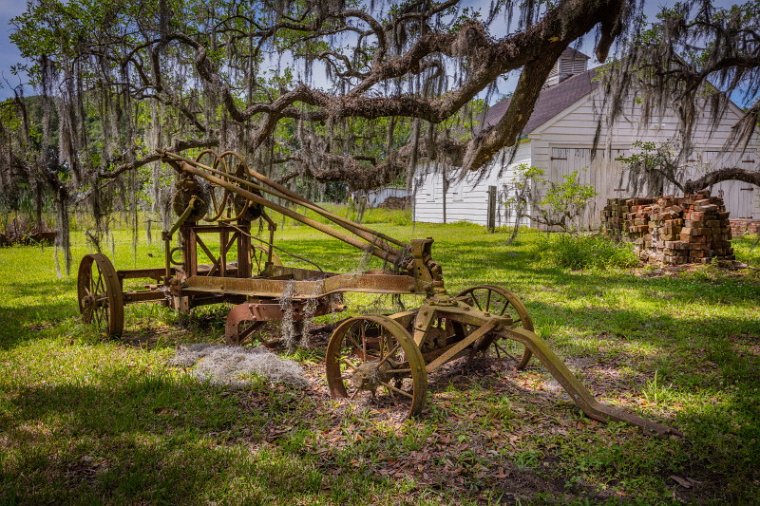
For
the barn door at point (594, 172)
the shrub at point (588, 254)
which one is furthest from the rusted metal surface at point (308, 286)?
the barn door at point (594, 172)

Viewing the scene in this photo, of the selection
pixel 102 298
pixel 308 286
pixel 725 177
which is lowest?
pixel 102 298

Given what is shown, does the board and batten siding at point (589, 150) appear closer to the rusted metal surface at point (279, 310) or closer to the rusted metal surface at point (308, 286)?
the rusted metal surface at point (279, 310)

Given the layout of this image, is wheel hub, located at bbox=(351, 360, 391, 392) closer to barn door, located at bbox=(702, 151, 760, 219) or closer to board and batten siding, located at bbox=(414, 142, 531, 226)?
board and batten siding, located at bbox=(414, 142, 531, 226)

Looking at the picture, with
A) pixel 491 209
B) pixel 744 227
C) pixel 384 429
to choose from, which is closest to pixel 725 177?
pixel 744 227

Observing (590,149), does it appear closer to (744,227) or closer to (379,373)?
(744,227)

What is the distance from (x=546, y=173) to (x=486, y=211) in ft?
11.9

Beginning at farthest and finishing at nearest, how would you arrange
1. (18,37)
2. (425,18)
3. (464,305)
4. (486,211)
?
1. (486,211)
2. (18,37)
3. (425,18)
4. (464,305)

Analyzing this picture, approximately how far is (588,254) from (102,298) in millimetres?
9117

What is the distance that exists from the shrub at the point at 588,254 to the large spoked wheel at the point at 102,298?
8687 millimetres

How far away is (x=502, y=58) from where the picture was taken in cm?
671

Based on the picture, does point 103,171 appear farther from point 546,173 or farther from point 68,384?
point 546,173

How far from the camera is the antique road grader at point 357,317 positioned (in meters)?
3.72

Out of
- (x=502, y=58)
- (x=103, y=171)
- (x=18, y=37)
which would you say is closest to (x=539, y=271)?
(x=502, y=58)

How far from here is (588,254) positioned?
11.0 meters
